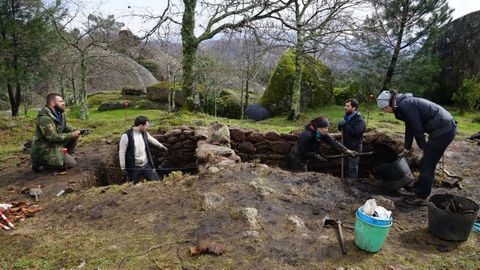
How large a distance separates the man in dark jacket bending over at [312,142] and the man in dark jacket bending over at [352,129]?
1.09 feet

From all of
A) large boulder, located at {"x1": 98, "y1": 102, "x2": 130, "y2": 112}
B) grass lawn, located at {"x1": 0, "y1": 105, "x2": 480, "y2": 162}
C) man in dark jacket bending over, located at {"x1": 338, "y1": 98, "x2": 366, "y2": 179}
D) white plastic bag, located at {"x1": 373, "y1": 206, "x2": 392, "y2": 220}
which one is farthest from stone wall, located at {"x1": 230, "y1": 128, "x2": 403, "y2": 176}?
large boulder, located at {"x1": 98, "y1": 102, "x2": 130, "y2": 112}

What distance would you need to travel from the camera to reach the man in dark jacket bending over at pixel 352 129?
5.76m

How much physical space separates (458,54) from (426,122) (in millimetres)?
14085

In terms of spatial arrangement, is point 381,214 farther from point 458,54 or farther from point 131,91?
point 131,91

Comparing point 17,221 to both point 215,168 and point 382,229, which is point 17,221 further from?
point 382,229

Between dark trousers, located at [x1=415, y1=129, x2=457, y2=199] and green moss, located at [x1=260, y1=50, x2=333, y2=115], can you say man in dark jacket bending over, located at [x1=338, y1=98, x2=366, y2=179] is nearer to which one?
dark trousers, located at [x1=415, y1=129, x2=457, y2=199]

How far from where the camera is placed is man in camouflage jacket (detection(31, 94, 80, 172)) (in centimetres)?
549

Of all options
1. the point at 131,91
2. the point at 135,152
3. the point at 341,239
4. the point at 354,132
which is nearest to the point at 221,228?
the point at 341,239

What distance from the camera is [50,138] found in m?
5.47

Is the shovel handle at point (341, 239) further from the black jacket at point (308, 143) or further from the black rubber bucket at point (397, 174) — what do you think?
the black jacket at point (308, 143)

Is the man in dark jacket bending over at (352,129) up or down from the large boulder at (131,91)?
down

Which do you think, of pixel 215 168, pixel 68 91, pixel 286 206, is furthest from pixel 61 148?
pixel 68 91

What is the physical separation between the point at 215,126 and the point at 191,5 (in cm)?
427

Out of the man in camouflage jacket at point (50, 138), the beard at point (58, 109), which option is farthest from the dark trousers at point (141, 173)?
the beard at point (58, 109)
